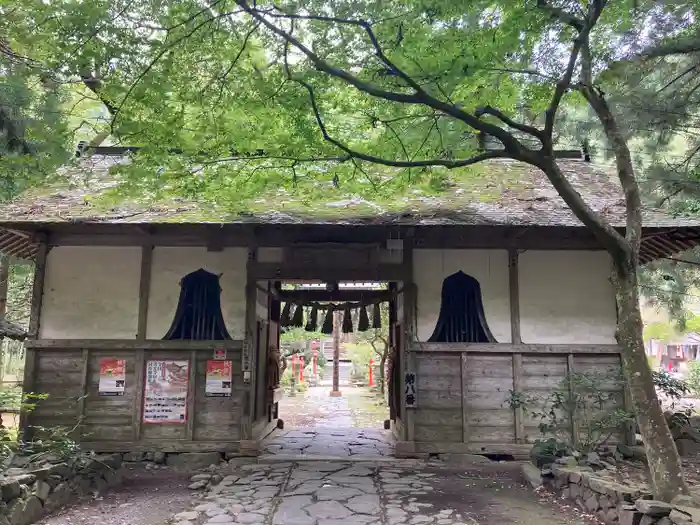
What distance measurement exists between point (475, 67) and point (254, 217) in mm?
4475

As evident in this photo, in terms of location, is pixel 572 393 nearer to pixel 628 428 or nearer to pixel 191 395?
pixel 628 428

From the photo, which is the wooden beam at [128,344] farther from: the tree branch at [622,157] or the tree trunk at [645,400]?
the tree branch at [622,157]

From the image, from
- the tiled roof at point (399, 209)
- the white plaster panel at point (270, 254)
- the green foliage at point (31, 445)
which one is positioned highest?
the tiled roof at point (399, 209)

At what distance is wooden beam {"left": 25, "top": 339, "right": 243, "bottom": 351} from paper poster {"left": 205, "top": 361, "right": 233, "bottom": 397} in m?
0.30

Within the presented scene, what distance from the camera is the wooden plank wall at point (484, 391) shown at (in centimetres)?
895

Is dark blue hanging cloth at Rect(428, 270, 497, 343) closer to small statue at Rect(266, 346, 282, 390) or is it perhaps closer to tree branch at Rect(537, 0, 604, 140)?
tree branch at Rect(537, 0, 604, 140)

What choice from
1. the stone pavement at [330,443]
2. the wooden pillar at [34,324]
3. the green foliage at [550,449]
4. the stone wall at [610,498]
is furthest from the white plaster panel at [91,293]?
the stone wall at [610,498]

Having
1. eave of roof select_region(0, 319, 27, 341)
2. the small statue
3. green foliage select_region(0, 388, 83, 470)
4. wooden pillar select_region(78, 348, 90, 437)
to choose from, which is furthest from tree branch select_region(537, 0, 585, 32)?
eave of roof select_region(0, 319, 27, 341)

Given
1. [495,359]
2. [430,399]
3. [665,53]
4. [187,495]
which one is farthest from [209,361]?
[665,53]

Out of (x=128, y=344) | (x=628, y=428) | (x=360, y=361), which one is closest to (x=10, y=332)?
(x=128, y=344)

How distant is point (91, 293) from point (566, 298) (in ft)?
27.9

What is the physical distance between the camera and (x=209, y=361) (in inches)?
358

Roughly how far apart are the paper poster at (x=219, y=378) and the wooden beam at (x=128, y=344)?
0.30m

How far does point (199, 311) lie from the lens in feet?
30.6
